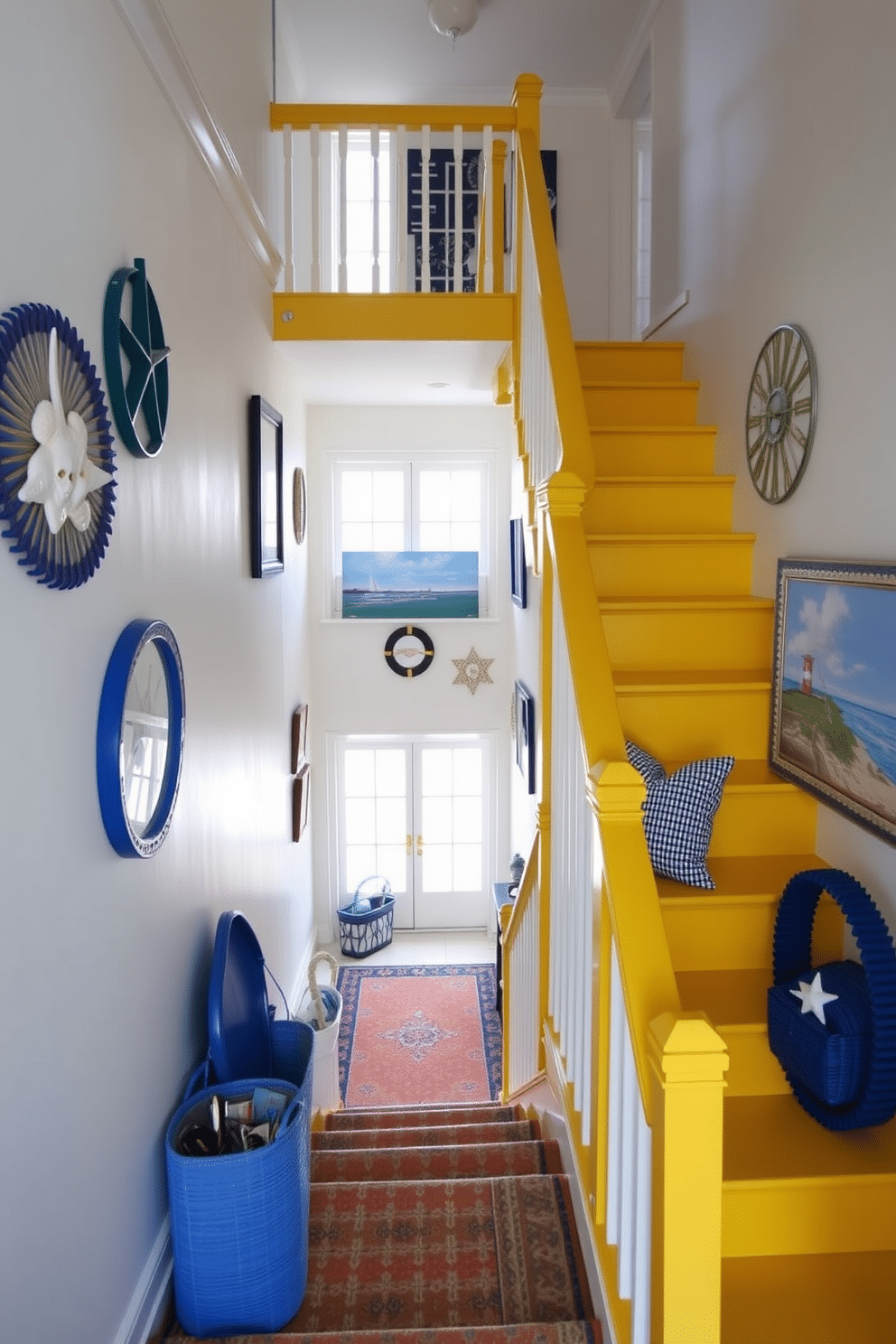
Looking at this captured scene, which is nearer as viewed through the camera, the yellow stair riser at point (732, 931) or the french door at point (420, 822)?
the yellow stair riser at point (732, 931)

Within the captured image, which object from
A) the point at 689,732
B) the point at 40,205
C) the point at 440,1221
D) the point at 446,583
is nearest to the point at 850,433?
the point at 689,732

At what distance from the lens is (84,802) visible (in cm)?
181

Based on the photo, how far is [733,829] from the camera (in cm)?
278

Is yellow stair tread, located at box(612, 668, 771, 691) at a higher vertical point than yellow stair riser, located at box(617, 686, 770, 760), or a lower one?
higher

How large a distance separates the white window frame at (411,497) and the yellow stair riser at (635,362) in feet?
7.82

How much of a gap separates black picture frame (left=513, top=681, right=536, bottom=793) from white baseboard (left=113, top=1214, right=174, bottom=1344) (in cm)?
330

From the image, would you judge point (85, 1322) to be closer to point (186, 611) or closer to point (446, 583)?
point (186, 611)

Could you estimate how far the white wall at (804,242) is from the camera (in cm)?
245

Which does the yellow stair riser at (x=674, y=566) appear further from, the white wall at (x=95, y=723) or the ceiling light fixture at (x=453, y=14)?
the ceiling light fixture at (x=453, y=14)

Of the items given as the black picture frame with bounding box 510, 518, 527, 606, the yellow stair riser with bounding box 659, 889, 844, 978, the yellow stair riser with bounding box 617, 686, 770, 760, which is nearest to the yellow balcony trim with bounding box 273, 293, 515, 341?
the black picture frame with bounding box 510, 518, 527, 606

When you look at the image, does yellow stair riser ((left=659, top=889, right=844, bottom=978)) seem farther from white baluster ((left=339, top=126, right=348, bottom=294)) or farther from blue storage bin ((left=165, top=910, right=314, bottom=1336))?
white baluster ((left=339, top=126, right=348, bottom=294))

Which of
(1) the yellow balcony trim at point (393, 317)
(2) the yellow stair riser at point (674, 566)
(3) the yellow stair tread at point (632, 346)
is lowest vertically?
(2) the yellow stair riser at point (674, 566)

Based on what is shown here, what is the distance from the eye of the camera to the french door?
680cm

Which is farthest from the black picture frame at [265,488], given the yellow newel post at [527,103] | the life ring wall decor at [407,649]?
the life ring wall decor at [407,649]
